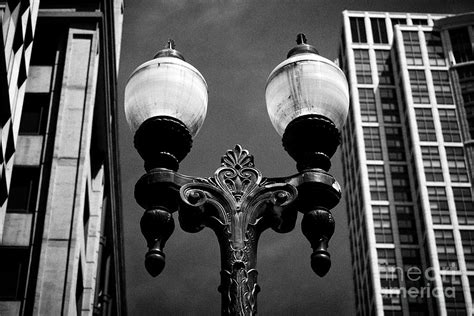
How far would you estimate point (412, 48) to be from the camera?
361 ft

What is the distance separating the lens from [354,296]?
108125mm

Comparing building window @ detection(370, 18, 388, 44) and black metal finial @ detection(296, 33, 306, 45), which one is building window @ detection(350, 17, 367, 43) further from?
black metal finial @ detection(296, 33, 306, 45)

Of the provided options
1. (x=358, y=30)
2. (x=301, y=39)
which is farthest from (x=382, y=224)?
(x=301, y=39)

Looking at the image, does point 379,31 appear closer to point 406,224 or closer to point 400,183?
point 400,183

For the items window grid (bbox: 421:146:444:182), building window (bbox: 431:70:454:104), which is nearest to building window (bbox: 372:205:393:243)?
window grid (bbox: 421:146:444:182)

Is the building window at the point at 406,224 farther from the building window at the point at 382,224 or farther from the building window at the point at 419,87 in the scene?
the building window at the point at 419,87

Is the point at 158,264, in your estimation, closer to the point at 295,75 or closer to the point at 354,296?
the point at 295,75

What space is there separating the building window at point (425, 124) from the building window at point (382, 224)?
12400 millimetres

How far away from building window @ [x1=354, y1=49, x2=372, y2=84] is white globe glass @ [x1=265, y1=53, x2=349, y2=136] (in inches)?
4161

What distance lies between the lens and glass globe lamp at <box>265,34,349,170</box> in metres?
6.36

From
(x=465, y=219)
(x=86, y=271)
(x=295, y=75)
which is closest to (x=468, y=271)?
(x=465, y=219)

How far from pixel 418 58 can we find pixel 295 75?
108 metres

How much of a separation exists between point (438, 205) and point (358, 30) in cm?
3638

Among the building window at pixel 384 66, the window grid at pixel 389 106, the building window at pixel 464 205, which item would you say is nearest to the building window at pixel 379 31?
Result: the building window at pixel 384 66
